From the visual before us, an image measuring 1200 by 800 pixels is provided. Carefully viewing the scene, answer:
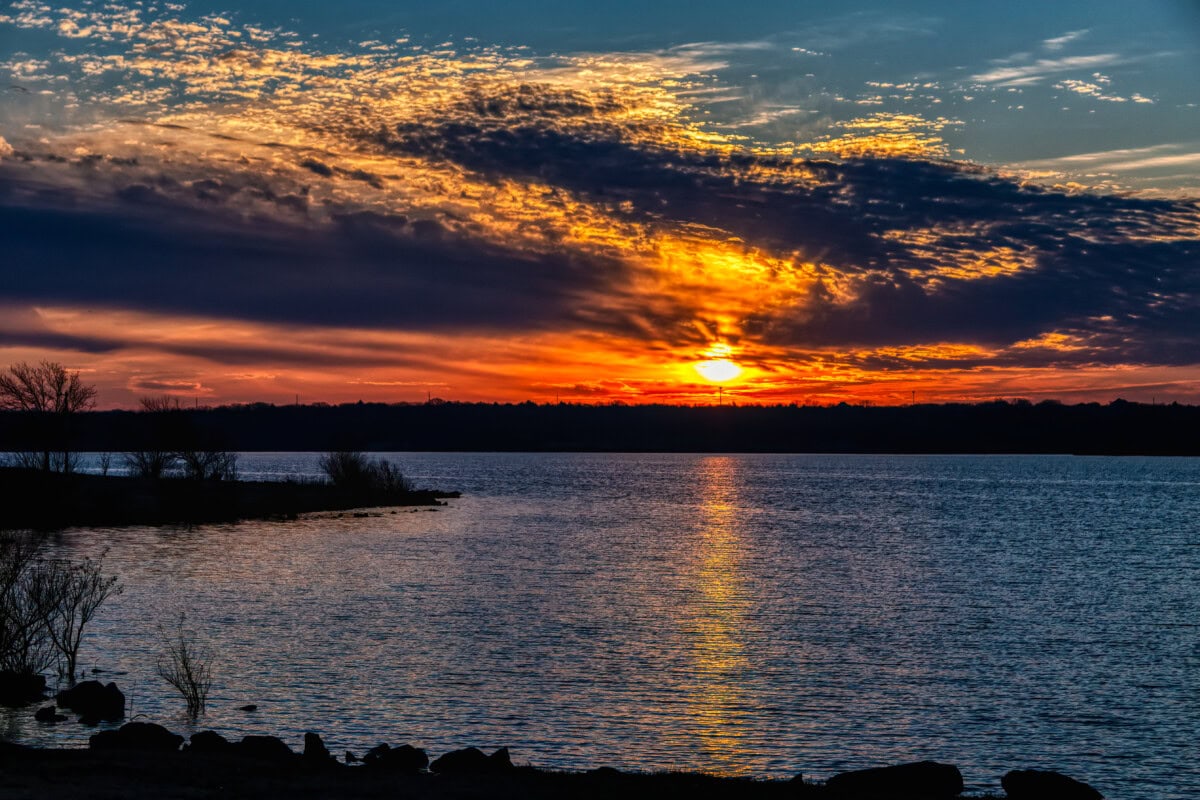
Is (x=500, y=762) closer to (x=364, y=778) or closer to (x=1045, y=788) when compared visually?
(x=364, y=778)

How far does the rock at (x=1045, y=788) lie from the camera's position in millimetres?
20094

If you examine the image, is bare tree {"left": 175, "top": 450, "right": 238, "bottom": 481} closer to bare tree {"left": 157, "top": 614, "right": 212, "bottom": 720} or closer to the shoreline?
the shoreline

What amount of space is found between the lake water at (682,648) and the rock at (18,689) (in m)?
2.29

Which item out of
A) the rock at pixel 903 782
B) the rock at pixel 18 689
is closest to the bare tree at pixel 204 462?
the rock at pixel 18 689

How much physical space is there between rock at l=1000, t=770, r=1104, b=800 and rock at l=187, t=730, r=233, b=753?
15.5 metres

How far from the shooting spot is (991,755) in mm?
25500

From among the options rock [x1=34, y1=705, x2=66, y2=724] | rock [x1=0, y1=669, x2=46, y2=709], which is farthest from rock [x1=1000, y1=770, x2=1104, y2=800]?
rock [x1=0, y1=669, x2=46, y2=709]

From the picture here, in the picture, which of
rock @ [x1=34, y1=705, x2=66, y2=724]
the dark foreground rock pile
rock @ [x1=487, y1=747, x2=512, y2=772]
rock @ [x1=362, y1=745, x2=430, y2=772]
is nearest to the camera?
the dark foreground rock pile

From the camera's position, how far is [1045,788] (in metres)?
20.2

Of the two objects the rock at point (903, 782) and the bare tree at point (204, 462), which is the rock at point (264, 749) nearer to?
the rock at point (903, 782)

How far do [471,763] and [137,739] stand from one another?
6919 millimetres

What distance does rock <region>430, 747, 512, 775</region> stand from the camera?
21031mm

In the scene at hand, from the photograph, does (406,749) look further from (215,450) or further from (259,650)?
(215,450)

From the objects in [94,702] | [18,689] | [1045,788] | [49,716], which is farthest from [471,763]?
[18,689]
